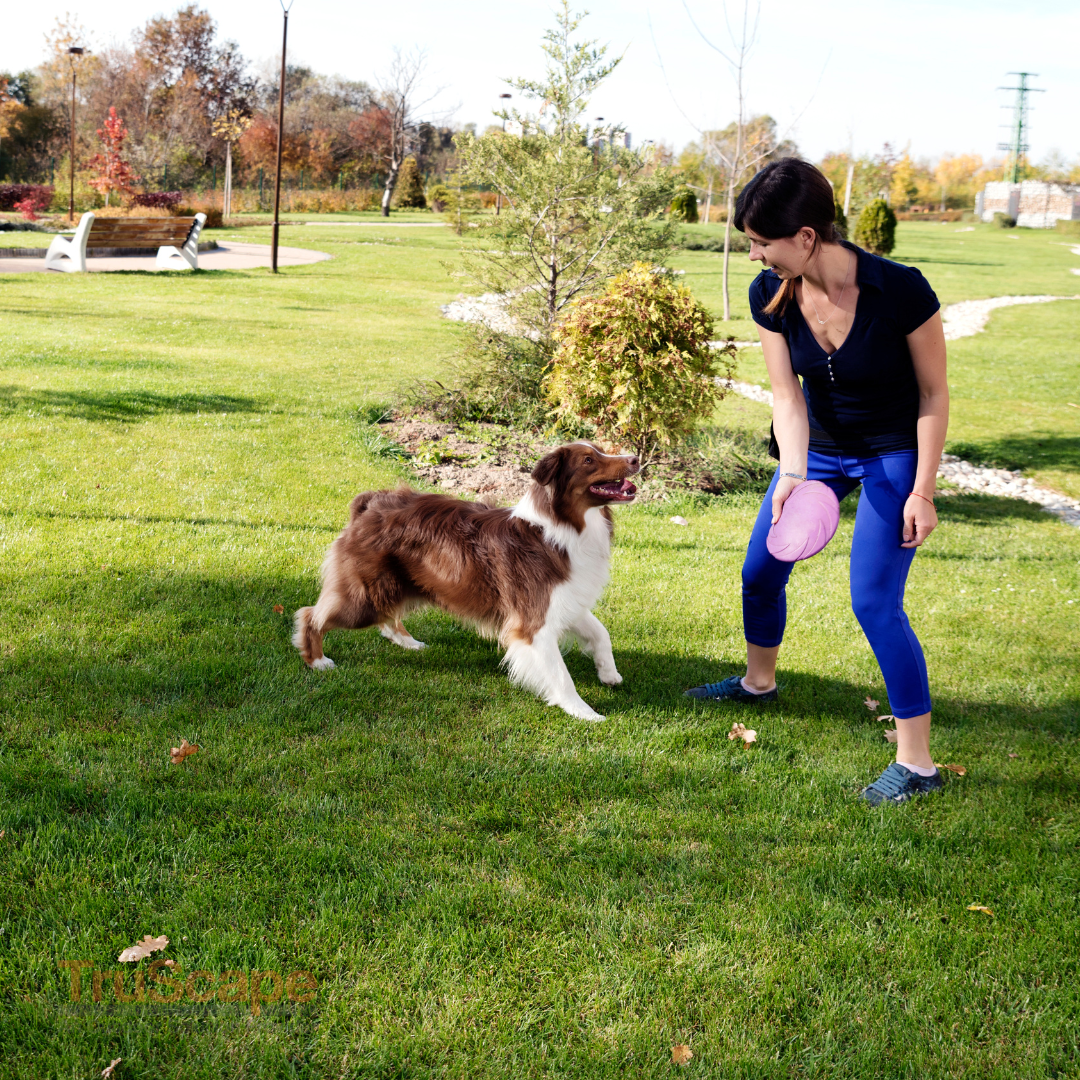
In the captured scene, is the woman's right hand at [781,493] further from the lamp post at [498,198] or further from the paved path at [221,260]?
the paved path at [221,260]

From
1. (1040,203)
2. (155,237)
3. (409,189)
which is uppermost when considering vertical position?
(1040,203)

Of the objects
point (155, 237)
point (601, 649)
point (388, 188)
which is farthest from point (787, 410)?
point (388, 188)

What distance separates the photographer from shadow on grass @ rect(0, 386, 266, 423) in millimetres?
8539

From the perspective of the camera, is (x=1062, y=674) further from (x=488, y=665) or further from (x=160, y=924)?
(x=160, y=924)

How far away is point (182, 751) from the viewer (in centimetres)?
357

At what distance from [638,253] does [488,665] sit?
6.06 m

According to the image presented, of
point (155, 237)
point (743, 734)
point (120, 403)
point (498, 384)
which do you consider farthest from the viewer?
point (155, 237)

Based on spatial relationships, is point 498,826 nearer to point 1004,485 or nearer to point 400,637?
point 400,637

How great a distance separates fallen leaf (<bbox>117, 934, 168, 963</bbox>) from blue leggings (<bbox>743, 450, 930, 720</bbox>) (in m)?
2.66

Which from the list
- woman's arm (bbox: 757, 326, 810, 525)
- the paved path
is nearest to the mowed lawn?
woman's arm (bbox: 757, 326, 810, 525)

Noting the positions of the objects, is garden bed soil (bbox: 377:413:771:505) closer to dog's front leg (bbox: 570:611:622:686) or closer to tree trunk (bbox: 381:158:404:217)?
dog's front leg (bbox: 570:611:622:686)

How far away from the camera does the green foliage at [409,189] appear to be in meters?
53.1

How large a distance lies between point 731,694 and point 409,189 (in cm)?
5458

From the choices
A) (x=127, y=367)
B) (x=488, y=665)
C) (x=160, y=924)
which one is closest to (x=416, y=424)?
(x=127, y=367)
